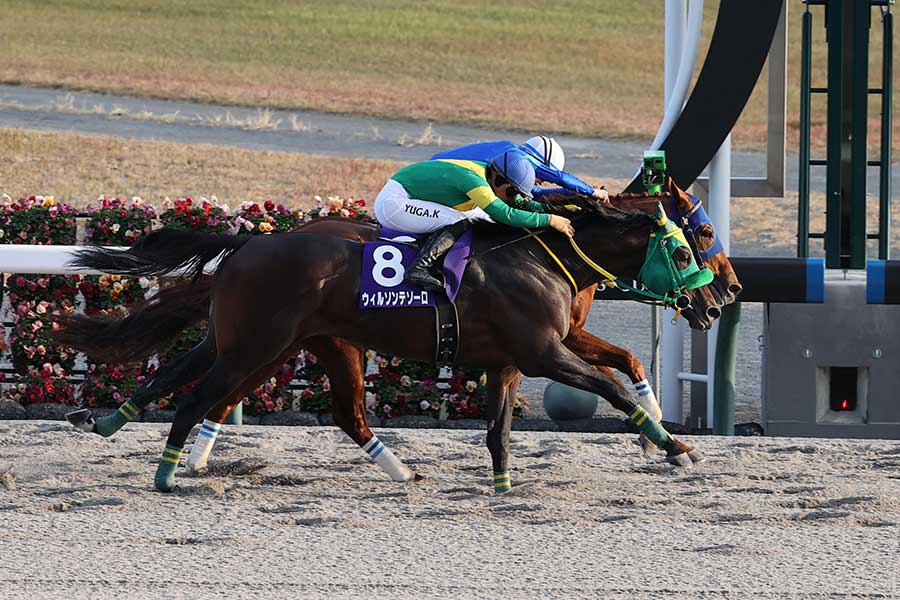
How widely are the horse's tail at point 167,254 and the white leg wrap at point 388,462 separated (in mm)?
970

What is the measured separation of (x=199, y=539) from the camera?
5.46 m

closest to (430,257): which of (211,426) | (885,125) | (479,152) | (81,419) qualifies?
(479,152)

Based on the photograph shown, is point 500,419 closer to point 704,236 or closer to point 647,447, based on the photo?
point 647,447

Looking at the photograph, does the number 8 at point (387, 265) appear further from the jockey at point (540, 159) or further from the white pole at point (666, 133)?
the white pole at point (666, 133)

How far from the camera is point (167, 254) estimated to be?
21.7ft

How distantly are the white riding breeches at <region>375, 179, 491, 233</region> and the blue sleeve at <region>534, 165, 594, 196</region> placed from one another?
323 mm

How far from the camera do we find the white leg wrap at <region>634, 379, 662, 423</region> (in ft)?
22.9

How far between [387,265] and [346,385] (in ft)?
2.12

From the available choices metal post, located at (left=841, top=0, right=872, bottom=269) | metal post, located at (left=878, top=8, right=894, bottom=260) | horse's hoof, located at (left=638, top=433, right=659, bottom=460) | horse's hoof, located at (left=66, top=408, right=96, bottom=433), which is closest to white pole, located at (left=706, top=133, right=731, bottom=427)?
metal post, located at (left=841, top=0, right=872, bottom=269)

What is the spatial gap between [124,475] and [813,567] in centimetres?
281

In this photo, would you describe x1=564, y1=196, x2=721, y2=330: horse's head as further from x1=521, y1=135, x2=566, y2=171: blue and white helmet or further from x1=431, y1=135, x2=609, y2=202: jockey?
x1=521, y1=135, x2=566, y2=171: blue and white helmet

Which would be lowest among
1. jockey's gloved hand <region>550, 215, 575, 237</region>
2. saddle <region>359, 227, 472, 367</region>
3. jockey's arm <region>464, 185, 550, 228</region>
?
saddle <region>359, 227, 472, 367</region>

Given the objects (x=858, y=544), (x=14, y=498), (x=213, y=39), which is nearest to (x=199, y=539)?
(x=14, y=498)

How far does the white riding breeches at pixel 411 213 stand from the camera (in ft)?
21.3
